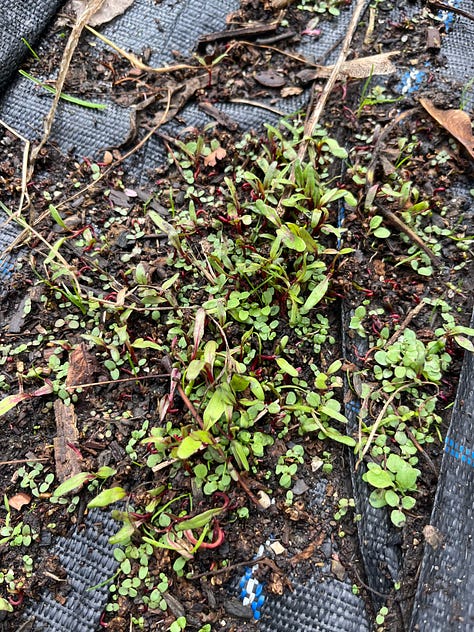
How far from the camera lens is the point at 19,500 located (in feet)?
4.95

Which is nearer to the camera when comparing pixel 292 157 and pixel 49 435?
pixel 49 435

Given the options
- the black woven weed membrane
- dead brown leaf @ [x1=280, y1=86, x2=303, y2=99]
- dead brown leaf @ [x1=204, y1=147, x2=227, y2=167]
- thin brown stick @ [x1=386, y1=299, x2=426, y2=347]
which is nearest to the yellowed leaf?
the black woven weed membrane

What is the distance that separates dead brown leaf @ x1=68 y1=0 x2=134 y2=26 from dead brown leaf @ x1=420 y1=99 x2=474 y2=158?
1493 millimetres

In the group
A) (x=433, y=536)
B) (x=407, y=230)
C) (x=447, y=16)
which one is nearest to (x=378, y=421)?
(x=433, y=536)

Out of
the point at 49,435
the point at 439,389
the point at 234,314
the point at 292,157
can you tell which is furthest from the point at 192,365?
the point at 292,157

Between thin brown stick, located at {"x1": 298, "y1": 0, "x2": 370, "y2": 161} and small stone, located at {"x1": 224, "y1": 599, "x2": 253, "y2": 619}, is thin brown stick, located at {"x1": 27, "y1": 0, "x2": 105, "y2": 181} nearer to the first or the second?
thin brown stick, located at {"x1": 298, "y1": 0, "x2": 370, "y2": 161}

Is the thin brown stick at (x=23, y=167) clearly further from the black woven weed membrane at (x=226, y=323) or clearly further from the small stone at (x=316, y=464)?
the small stone at (x=316, y=464)

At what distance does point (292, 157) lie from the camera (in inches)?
75.5

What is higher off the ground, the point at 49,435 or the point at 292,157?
the point at 292,157

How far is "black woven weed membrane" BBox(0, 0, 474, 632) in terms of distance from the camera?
4.55ft

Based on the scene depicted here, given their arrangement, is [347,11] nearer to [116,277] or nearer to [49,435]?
[116,277]

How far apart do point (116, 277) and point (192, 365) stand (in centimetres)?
59

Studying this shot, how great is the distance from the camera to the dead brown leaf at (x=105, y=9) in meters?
2.33

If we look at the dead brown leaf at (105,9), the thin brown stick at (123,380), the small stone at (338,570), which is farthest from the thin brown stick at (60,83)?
the small stone at (338,570)
